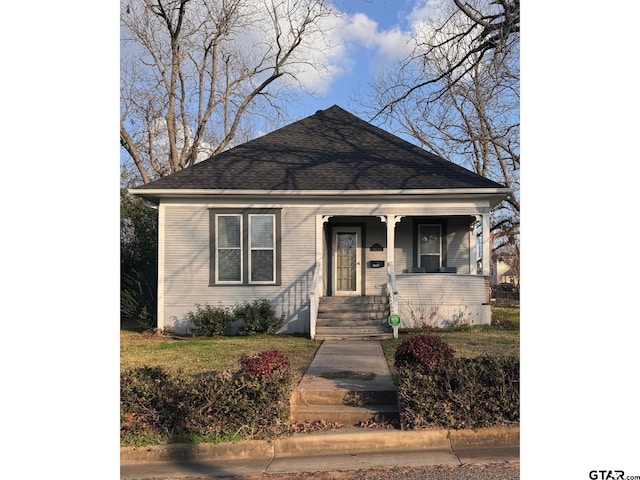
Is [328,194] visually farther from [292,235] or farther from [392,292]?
[392,292]

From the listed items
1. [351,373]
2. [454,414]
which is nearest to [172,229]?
[351,373]

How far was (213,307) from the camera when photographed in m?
12.3

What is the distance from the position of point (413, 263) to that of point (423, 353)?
26.2 ft

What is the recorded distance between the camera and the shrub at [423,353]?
5.52 metres

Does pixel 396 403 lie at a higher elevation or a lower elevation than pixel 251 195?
lower

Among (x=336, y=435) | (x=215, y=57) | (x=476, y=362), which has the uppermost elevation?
(x=215, y=57)

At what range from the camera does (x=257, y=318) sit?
1182cm

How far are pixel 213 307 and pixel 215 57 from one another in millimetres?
17517

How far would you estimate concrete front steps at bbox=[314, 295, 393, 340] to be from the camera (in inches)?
442

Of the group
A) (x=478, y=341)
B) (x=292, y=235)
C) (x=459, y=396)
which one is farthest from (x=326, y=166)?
(x=459, y=396)

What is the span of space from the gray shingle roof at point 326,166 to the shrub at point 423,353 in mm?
6882

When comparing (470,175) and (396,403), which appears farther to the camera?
(470,175)

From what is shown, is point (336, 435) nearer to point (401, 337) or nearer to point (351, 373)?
point (351, 373)

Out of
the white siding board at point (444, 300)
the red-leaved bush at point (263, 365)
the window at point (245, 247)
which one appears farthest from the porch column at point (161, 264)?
the red-leaved bush at point (263, 365)
